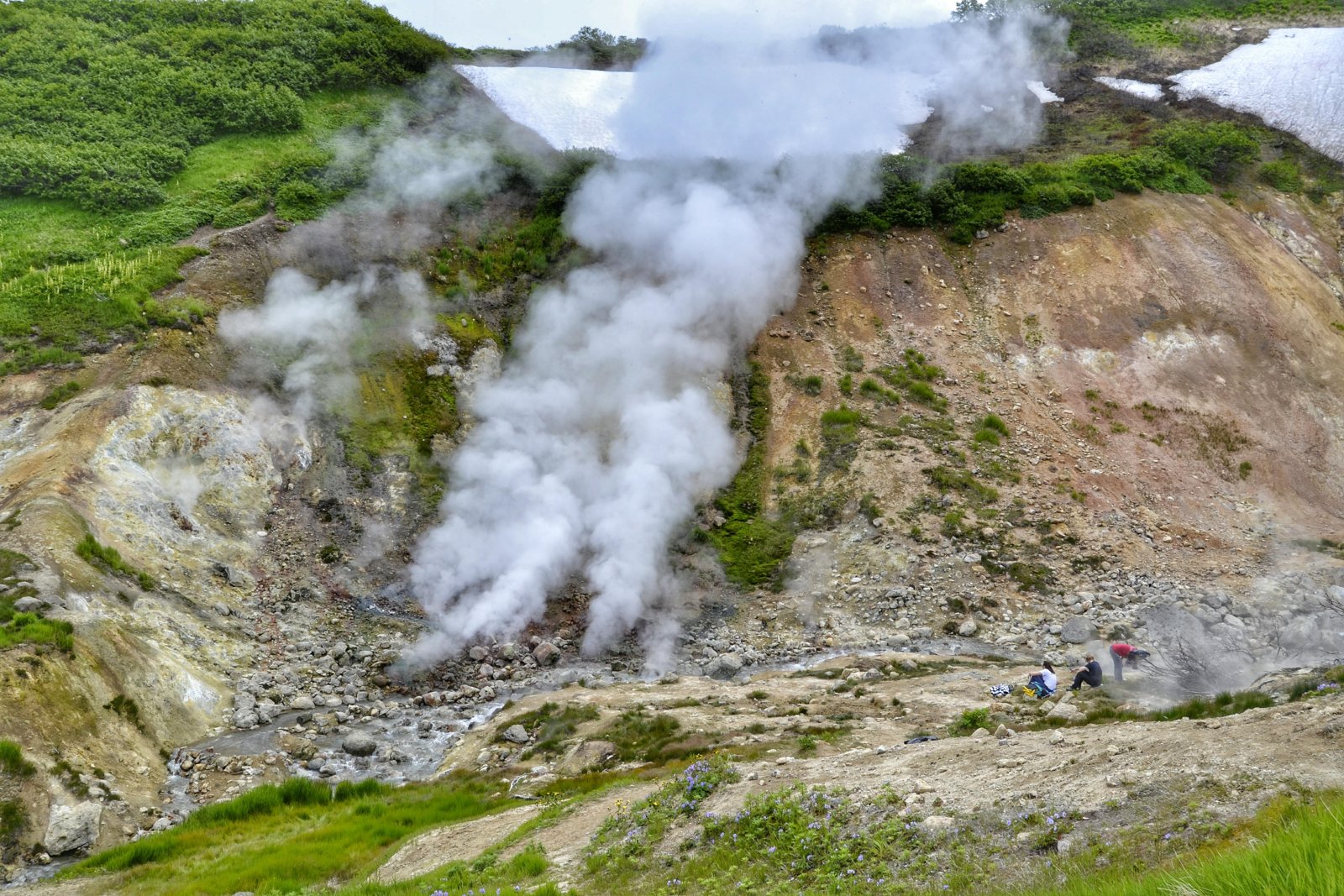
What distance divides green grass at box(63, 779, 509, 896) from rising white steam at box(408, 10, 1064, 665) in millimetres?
4310

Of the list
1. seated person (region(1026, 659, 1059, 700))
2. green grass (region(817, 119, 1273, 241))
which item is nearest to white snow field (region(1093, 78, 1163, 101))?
green grass (region(817, 119, 1273, 241))

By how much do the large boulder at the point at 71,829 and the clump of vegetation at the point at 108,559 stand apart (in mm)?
5119

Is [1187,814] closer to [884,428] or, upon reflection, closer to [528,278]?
[884,428]

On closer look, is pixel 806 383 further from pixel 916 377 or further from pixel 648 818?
pixel 648 818

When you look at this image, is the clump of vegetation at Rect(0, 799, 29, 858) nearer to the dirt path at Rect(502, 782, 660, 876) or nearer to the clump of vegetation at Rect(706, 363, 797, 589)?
the dirt path at Rect(502, 782, 660, 876)

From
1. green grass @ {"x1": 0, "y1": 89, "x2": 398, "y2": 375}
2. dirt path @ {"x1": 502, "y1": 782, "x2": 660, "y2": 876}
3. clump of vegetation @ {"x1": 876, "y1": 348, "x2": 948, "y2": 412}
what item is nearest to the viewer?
dirt path @ {"x1": 502, "y1": 782, "x2": 660, "y2": 876}

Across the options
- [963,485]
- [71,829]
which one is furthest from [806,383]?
[71,829]

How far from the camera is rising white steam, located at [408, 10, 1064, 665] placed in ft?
59.7

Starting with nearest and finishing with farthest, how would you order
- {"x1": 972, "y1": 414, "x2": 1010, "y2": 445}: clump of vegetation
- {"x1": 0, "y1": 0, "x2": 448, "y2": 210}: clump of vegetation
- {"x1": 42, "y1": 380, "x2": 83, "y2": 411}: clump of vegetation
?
{"x1": 42, "y1": 380, "x2": 83, "y2": 411}: clump of vegetation < {"x1": 972, "y1": 414, "x2": 1010, "y2": 445}: clump of vegetation < {"x1": 0, "y1": 0, "x2": 448, "y2": 210}: clump of vegetation

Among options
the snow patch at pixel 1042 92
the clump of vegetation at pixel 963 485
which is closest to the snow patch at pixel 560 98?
the clump of vegetation at pixel 963 485

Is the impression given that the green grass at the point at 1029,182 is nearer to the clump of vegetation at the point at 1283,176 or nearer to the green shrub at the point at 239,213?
the clump of vegetation at the point at 1283,176

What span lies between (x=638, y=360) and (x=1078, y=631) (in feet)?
44.1

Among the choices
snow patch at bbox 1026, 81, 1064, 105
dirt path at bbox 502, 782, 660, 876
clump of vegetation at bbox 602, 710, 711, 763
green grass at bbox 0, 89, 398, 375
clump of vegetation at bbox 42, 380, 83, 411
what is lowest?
clump of vegetation at bbox 602, 710, 711, 763

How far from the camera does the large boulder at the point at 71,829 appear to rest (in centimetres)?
1073
